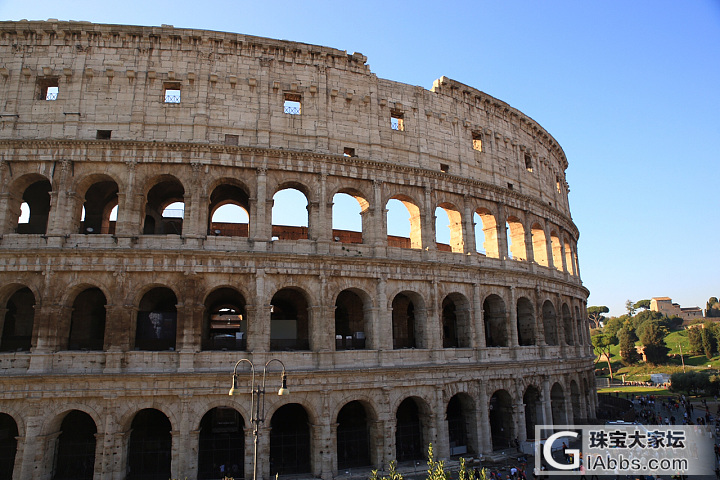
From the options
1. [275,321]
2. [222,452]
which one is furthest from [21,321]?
[275,321]

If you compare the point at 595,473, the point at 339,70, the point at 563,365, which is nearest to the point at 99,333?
the point at 339,70

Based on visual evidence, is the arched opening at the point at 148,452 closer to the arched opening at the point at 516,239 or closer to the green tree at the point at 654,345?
the arched opening at the point at 516,239

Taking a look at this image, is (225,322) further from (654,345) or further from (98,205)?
(654,345)

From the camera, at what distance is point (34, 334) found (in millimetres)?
18672

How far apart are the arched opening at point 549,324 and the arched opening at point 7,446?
93.9 ft

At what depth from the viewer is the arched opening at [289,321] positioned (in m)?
21.9

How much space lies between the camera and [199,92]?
21.8 meters

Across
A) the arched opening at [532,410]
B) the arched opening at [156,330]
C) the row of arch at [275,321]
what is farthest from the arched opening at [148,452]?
the arched opening at [532,410]

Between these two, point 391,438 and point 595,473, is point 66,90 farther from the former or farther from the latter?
point 595,473

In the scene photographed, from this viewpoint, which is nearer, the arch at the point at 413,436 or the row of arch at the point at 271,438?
the row of arch at the point at 271,438

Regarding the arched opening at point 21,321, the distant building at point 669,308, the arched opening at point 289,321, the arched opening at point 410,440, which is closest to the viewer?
the arched opening at point 21,321

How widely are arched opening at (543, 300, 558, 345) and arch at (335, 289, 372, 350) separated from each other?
1333 centimetres

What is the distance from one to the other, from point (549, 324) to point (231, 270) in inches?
823

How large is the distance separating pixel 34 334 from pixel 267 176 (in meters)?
11.7
